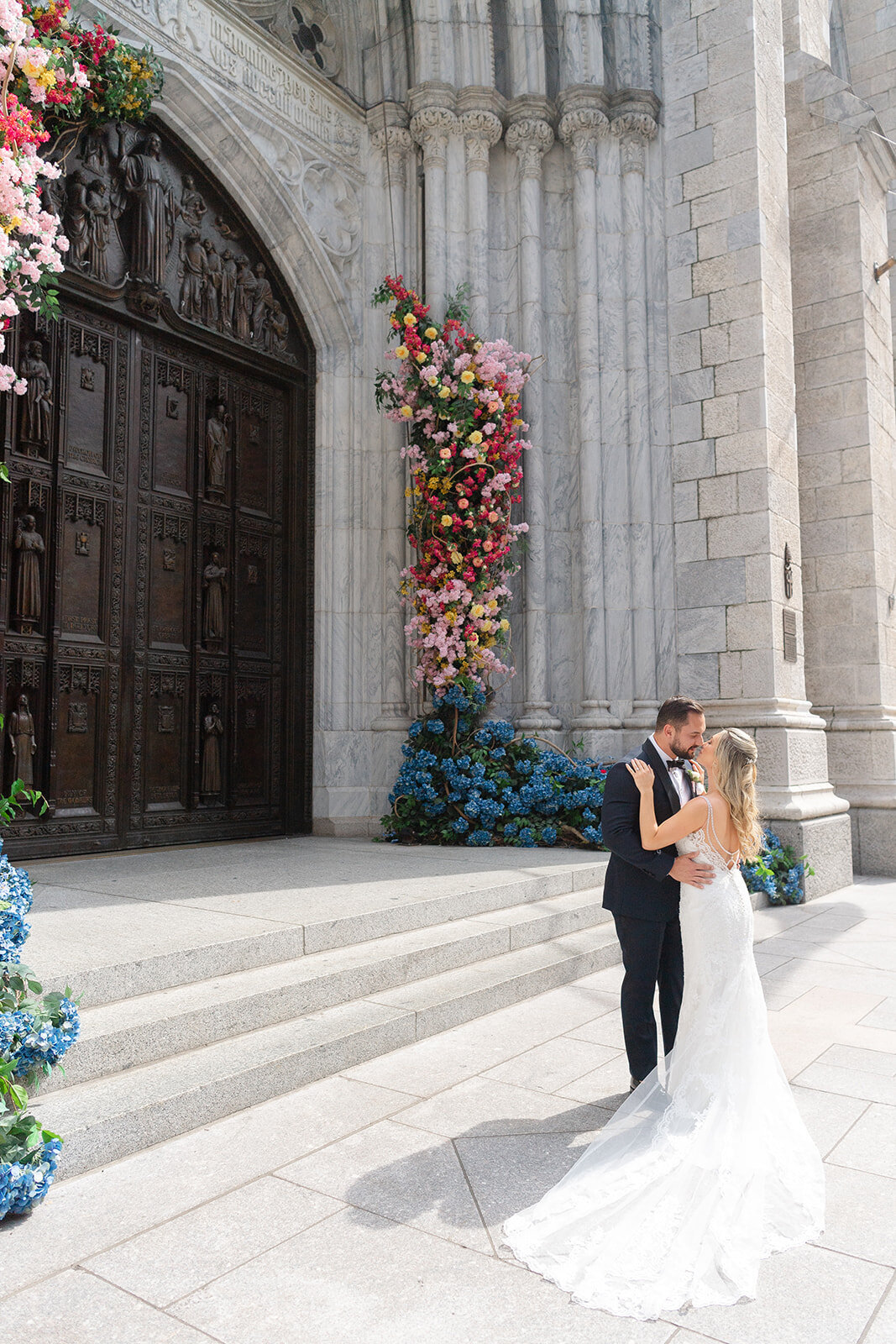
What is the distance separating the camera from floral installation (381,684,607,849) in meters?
7.19

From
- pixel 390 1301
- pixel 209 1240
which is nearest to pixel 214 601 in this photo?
pixel 209 1240

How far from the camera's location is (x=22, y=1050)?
2721 mm

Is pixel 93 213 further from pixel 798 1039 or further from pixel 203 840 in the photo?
pixel 798 1039

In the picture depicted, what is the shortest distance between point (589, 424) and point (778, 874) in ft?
12.9

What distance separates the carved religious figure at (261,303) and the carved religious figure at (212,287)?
0.38 meters

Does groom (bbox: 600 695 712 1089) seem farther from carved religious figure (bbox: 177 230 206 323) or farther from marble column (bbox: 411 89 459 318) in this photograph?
marble column (bbox: 411 89 459 318)

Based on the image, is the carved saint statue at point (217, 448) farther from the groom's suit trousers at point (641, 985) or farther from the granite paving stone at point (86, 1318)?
the granite paving stone at point (86, 1318)

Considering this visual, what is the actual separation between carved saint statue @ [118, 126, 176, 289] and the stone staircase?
4.72 meters

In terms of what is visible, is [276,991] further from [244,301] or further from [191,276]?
[244,301]

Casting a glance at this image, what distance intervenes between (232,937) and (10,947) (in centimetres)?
117

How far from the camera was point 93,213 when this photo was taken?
21.2ft

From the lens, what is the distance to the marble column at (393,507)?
8.03 metres

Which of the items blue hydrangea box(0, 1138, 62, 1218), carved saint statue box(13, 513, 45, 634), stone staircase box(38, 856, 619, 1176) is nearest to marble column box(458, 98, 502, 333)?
carved saint statue box(13, 513, 45, 634)

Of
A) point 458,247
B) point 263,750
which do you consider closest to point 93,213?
point 458,247
